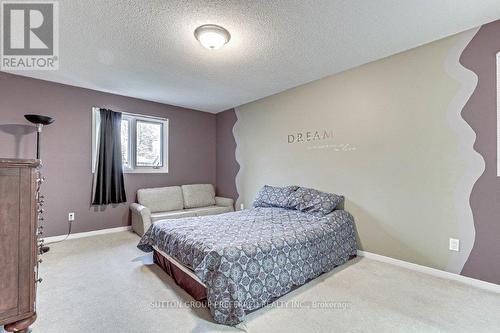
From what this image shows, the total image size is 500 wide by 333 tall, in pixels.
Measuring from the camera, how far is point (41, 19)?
211 cm

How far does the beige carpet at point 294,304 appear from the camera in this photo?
1682 millimetres

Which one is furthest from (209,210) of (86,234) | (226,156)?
(86,234)

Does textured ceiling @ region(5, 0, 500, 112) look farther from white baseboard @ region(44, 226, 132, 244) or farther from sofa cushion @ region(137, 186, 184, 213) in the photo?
white baseboard @ region(44, 226, 132, 244)

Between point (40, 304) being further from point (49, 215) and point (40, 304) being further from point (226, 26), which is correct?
point (226, 26)

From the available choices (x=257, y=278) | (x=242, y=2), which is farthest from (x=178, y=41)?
(x=257, y=278)

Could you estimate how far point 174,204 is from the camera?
445cm

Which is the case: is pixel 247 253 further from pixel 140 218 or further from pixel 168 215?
pixel 140 218

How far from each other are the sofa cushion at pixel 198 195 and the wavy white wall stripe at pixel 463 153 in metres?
3.87

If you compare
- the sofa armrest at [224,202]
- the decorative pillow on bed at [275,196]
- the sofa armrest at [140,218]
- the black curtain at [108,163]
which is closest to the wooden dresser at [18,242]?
the sofa armrest at [140,218]

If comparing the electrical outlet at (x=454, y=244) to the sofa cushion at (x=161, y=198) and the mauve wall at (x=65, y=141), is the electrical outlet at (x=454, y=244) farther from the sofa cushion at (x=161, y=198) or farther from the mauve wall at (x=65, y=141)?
the mauve wall at (x=65, y=141)

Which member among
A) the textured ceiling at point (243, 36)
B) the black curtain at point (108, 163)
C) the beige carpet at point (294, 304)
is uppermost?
the textured ceiling at point (243, 36)

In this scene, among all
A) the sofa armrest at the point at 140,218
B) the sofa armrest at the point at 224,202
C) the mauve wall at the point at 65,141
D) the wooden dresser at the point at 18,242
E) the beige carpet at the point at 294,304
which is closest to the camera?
the wooden dresser at the point at 18,242

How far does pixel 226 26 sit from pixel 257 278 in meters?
2.25

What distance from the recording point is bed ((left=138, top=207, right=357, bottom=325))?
5.75ft
